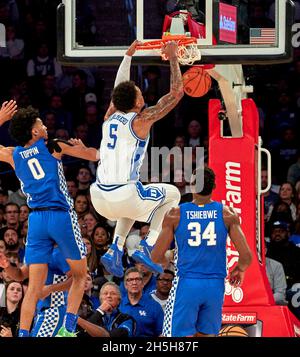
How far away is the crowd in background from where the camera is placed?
1400 cm

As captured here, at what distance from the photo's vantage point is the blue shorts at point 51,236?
415 inches

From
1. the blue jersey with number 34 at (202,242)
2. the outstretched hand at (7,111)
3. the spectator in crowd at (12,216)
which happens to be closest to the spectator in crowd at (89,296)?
the spectator in crowd at (12,216)

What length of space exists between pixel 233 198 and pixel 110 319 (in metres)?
1.70

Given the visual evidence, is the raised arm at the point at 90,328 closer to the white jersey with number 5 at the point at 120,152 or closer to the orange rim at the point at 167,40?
the white jersey with number 5 at the point at 120,152

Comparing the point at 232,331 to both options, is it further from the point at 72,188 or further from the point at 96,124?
the point at 96,124

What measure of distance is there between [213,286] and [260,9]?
7779mm

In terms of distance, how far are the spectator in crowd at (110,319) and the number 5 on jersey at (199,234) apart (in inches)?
63.7

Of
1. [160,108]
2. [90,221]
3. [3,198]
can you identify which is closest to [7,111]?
→ [160,108]

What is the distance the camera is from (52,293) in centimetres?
1095

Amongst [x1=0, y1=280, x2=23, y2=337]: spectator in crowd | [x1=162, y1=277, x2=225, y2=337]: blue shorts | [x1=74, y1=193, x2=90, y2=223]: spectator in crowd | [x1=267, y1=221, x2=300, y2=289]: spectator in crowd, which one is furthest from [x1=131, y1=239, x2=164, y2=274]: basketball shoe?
[x1=74, y1=193, x2=90, y2=223]: spectator in crowd

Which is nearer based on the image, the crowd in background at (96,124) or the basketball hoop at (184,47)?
the basketball hoop at (184,47)

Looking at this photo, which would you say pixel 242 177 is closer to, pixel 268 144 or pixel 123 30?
pixel 268 144

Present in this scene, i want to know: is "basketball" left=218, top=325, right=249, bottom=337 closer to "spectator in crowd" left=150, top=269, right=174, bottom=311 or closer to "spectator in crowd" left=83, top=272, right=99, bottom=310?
"spectator in crowd" left=150, top=269, right=174, bottom=311
